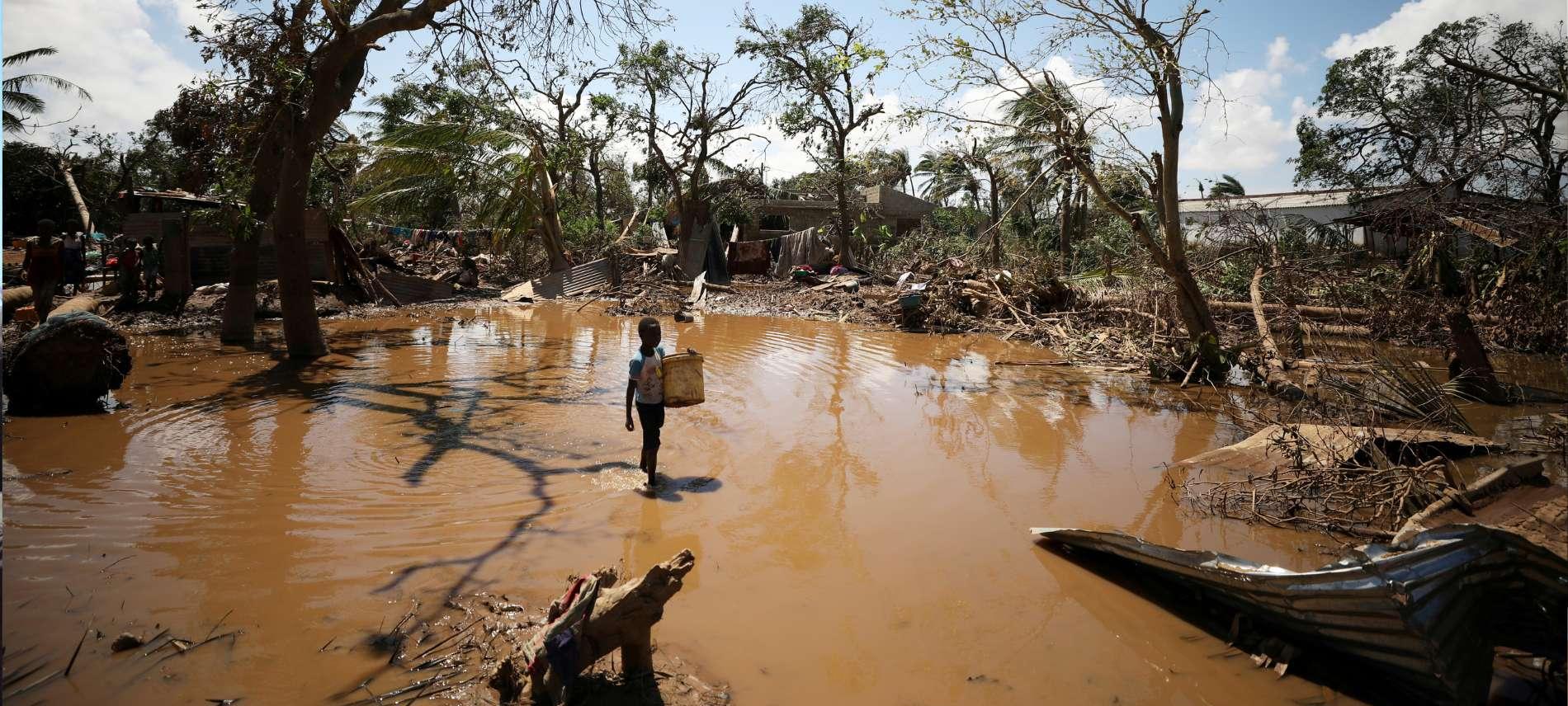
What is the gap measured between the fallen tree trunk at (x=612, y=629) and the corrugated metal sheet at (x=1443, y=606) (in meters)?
2.78

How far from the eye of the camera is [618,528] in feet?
16.6

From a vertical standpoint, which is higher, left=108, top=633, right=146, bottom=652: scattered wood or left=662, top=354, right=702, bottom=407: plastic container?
left=662, top=354, right=702, bottom=407: plastic container

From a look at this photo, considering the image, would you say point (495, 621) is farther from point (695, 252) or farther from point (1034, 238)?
point (1034, 238)

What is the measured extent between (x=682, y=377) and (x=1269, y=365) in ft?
25.5

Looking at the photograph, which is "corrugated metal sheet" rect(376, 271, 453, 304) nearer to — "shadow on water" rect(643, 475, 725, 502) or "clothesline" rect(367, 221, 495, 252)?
"clothesline" rect(367, 221, 495, 252)

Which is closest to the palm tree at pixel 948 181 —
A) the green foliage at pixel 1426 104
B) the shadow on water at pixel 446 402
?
the green foliage at pixel 1426 104

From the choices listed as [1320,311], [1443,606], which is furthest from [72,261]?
[1320,311]

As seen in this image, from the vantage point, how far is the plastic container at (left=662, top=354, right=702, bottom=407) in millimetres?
5867

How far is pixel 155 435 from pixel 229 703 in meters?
4.74

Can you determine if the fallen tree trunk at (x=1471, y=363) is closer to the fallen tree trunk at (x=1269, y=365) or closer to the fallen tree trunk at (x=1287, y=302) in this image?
the fallen tree trunk at (x=1269, y=365)

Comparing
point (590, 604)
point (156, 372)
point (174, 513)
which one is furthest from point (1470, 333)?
point (156, 372)

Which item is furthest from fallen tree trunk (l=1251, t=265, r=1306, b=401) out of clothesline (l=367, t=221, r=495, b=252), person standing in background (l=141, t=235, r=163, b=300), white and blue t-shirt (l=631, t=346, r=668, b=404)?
clothesline (l=367, t=221, r=495, b=252)

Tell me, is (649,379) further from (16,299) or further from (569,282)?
(569,282)

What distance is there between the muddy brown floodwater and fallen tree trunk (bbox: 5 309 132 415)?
32cm
